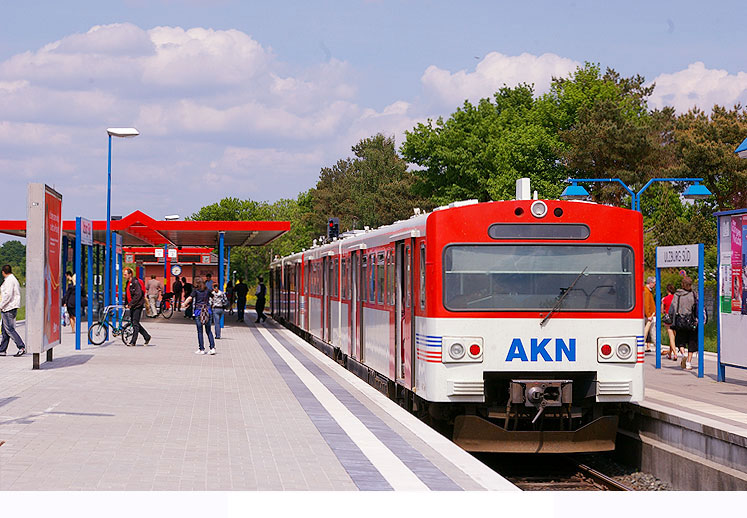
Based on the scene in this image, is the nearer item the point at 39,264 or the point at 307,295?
the point at 39,264

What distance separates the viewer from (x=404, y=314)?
13969 mm

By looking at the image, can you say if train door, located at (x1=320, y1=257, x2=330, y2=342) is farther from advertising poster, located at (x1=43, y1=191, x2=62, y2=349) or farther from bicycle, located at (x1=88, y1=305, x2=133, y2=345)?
advertising poster, located at (x1=43, y1=191, x2=62, y2=349)

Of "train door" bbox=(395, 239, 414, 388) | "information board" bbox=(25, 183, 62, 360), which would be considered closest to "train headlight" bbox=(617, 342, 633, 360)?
"train door" bbox=(395, 239, 414, 388)

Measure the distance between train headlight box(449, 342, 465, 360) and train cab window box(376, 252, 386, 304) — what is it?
4122 mm

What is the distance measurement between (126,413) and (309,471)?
427 cm

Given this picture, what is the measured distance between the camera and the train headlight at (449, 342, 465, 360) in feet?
38.8

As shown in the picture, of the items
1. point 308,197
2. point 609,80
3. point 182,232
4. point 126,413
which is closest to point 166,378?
point 126,413

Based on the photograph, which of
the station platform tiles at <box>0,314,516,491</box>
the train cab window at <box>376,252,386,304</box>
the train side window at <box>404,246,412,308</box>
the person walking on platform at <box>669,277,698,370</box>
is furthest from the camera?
the person walking on platform at <box>669,277,698,370</box>

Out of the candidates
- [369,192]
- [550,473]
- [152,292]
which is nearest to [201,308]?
[550,473]

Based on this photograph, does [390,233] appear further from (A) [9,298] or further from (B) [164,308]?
(B) [164,308]

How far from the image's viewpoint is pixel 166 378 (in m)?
17.0

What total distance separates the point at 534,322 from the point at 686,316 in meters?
8.14
